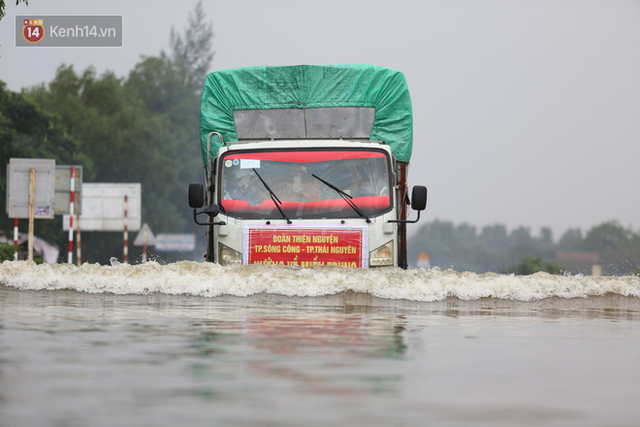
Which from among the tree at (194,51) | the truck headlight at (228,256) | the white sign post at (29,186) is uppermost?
the tree at (194,51)

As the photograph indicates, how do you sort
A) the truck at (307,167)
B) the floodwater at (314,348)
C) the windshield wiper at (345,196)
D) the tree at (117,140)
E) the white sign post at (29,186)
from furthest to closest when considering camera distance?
the tree at (117,140), the white sign post at (29,186), the windshield wiper at (345,196), the truck at (307,167), the floodwater at (314,348)

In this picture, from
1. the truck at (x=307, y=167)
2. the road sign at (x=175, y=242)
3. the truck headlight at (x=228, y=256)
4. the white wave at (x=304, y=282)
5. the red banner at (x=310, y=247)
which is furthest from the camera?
the road sign at (x=175, y=242)

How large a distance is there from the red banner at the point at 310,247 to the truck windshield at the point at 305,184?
1.00ft

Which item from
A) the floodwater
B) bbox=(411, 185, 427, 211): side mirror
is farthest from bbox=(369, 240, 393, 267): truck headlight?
the floodwater

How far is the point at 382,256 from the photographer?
13875 mm

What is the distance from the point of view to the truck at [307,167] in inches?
539

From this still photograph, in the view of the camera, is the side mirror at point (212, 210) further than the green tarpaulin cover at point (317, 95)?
No

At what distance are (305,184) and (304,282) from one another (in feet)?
6.55

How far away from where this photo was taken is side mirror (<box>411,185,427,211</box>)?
13.9 metres

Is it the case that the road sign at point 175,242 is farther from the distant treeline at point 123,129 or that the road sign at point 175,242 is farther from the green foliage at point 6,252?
the green foliage at point 6,252

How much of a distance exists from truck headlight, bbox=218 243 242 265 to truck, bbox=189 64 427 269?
0.01 m

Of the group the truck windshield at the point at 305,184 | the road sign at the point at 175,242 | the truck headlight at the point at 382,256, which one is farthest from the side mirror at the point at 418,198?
the road sign at the point at 175,242

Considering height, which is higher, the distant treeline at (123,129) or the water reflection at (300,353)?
the distant treeline at (123,129)

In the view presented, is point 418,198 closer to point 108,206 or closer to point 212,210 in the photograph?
point 212,210
